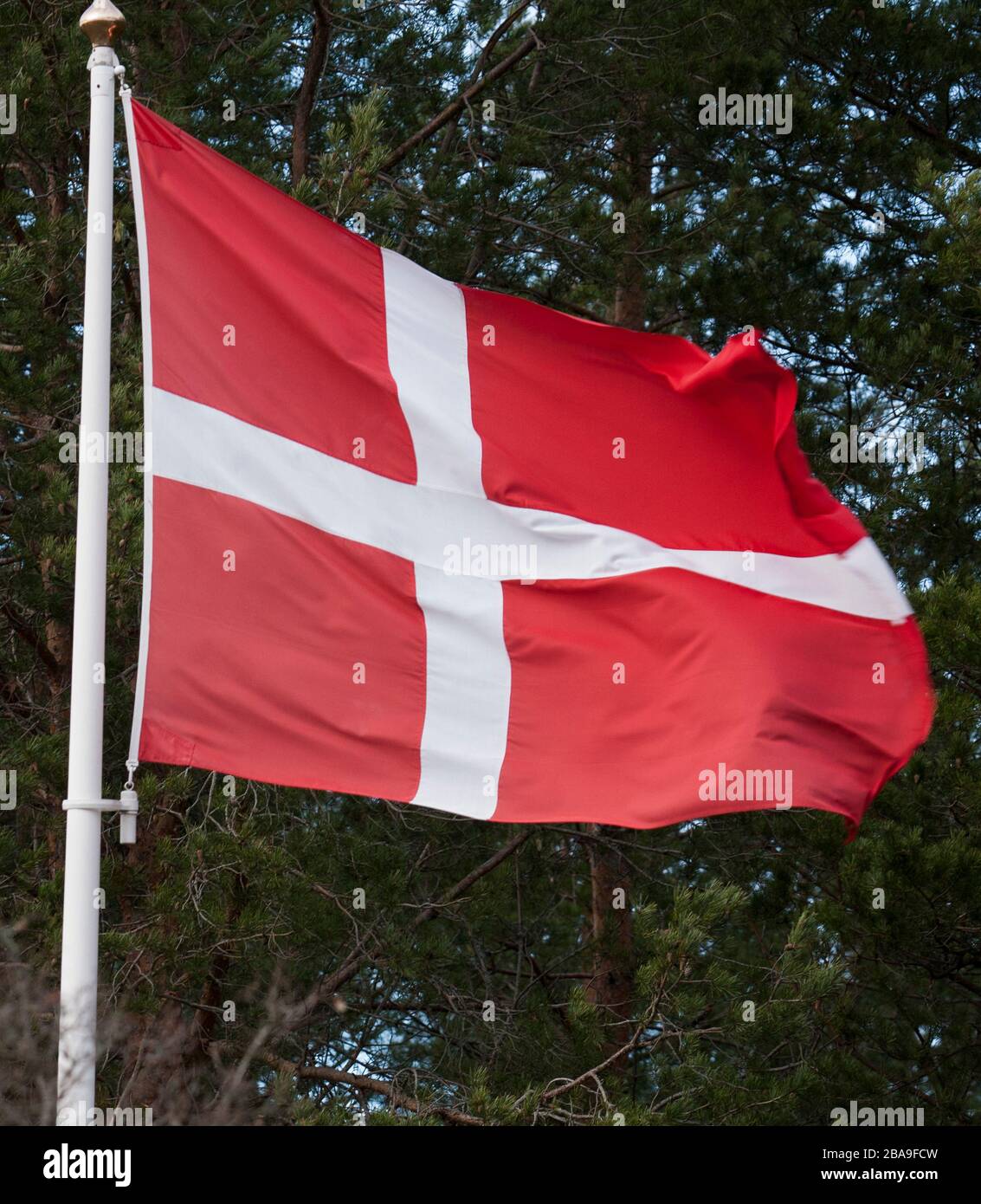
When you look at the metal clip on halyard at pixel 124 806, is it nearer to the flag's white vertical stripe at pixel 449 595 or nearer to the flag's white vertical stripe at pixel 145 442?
the flag's white vertical stripe at pixel 145 442

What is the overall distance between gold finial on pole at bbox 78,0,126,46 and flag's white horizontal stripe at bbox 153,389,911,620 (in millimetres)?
1052

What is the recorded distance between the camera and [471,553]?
5.48 meters

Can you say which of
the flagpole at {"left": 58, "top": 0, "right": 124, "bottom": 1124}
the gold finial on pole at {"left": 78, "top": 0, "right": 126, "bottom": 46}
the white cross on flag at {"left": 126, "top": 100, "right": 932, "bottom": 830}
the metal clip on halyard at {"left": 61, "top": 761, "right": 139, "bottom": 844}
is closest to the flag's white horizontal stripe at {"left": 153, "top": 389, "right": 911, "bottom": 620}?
the white cross on flag at {"left": 126, "top": 100, "right": 932, "bottom": 830}

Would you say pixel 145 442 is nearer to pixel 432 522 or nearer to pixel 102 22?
pixel 432 522

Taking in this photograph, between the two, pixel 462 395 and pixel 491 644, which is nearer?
pixel 491 644

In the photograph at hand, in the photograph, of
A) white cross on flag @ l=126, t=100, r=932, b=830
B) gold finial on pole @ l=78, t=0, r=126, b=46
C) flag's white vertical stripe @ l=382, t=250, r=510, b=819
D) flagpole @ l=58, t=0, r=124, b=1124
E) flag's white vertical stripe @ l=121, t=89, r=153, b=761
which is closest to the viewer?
flagpole @ l=58, t=0, r=124, b=1124

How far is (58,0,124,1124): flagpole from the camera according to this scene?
163 inches

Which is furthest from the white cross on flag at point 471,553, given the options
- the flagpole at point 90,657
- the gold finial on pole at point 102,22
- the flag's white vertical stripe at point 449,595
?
the gold finial on pole at point 102,22

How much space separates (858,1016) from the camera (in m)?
11.0

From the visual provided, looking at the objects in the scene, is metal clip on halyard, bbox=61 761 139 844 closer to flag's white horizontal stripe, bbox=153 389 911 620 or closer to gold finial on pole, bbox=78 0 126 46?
flag's white horizontal stripe, bbox=153 389 911 620

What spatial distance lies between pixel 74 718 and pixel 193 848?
3233mm

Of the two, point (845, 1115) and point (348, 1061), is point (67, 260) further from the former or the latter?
point (845, 1115)

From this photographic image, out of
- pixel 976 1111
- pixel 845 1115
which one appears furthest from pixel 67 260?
pixel 976 1111

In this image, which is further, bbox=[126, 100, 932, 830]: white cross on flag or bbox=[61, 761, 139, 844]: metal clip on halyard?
bbox=[126, 100, 932, 830]: white cross on flag
